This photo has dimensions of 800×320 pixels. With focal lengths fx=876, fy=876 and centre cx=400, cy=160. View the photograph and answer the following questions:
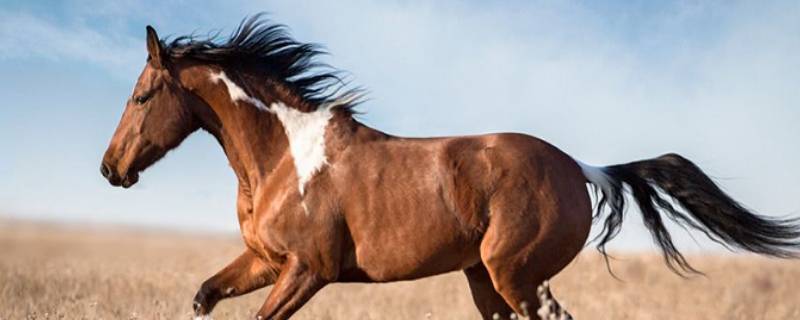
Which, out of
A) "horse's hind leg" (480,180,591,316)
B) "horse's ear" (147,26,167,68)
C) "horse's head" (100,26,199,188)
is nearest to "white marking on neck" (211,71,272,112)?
"horse's head" (100,26,199,188)

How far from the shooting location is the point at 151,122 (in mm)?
5676

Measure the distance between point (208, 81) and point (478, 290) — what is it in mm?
2251

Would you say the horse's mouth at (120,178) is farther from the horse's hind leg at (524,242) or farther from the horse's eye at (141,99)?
the horse's hind leg at (524,242)

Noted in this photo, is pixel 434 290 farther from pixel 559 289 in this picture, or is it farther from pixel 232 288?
pixel 232 288

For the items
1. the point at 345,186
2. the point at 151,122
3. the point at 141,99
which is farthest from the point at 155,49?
the point at 345,186

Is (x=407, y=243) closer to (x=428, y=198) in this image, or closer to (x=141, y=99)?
(x=428, y=198)

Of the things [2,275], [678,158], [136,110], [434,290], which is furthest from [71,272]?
[678,158]

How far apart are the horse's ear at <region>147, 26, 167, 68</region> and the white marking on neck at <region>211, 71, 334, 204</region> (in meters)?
0.34

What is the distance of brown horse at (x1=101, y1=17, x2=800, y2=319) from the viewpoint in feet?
17.2

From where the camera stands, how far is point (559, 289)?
12211 mm

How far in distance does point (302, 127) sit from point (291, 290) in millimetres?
1137

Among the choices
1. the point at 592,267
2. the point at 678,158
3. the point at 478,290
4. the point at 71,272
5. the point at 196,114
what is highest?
the point at 196,114

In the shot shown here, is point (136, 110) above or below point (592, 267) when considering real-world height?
above

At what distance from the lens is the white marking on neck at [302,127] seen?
5.43 meters
